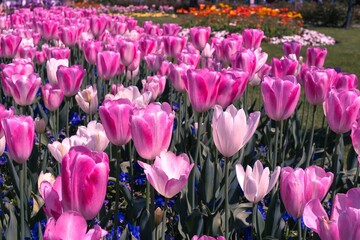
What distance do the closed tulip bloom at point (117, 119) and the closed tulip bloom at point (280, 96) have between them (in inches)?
30.1

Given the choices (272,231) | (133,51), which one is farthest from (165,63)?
(272,231)

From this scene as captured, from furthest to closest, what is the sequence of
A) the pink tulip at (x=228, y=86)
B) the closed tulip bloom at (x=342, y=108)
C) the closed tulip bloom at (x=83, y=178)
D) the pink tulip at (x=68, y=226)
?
the pink tulip at (x=228, y=86)
the closed tulip bloom at (x=342, y=108)
the closed tulip bloom at (x=83, y=178)
the pink tulip at (x=68, y=226)

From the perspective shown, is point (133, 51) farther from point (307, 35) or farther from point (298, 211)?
point (307, 35)

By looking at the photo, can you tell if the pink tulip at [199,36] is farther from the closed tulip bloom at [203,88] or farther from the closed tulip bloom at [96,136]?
the closed tulip bloom at [96,136]

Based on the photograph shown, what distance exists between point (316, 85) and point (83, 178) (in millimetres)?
1675

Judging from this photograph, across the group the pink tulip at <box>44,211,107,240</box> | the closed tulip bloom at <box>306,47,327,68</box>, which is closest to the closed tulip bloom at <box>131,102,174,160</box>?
the pink tulip at <box>44,211,107,240</box>

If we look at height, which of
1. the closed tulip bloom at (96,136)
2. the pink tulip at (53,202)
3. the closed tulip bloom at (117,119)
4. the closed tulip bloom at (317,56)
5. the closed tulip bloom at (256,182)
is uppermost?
the closed tulip bloom at (117,119)

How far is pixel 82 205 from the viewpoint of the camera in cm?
130

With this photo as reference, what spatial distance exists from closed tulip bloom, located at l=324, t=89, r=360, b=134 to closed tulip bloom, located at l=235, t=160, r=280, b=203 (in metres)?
0.61

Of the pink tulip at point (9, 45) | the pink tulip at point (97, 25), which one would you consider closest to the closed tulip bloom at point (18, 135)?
the pink tulip at point (9, 45)

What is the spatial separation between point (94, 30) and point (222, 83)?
10.4 ft

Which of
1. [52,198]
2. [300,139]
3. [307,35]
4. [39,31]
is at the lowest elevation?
[307,35]

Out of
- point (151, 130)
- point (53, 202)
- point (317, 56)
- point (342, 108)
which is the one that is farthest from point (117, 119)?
point (317, 56)

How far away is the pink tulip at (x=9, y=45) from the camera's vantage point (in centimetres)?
403
